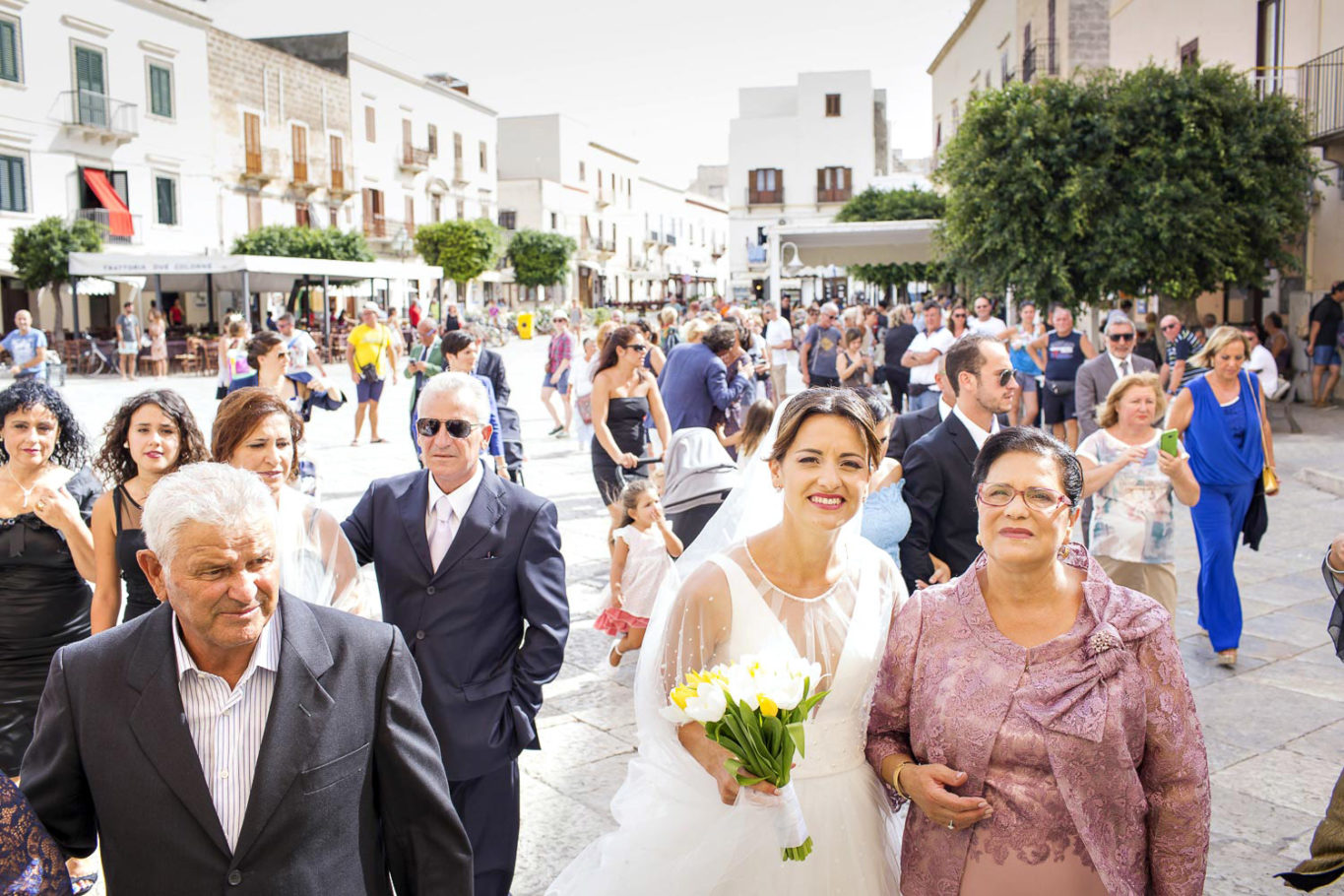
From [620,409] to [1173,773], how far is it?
5.50 m

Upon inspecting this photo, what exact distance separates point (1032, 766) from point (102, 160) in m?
36.8

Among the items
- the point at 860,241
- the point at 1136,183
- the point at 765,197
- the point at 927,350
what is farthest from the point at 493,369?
the point at 765,197

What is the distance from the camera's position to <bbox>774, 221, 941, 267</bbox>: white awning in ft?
85.3

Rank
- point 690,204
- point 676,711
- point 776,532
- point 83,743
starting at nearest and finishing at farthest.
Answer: point 83,743 < point 676,711 < point 776,532 < point 690,204

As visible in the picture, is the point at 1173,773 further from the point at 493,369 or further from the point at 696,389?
the point at 493,369

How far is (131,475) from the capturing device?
13.1 ft

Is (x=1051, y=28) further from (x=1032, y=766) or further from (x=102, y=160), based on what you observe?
(x=1032, y=766)

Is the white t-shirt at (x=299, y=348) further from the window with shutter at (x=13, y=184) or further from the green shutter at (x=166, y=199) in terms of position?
the green shutter at (x=166, y=199)

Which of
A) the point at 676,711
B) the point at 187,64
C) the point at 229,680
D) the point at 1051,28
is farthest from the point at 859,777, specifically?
the point at 187,64

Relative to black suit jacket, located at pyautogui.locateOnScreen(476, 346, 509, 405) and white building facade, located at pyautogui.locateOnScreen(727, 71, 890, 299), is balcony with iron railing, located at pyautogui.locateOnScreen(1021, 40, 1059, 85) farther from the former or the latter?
white building facade, located at pyautogui.locateOnScreen(727, 71, 890, 299)

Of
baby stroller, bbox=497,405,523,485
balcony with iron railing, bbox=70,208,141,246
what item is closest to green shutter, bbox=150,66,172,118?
balcony with iron railing, bbox=70,208,141,246

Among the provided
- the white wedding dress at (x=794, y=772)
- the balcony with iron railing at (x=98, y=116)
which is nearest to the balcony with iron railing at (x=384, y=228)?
the balcony with iron railing at (x=98, y=116)

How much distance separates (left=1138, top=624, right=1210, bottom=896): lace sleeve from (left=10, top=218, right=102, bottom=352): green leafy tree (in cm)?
3056

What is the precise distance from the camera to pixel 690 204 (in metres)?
98.6
